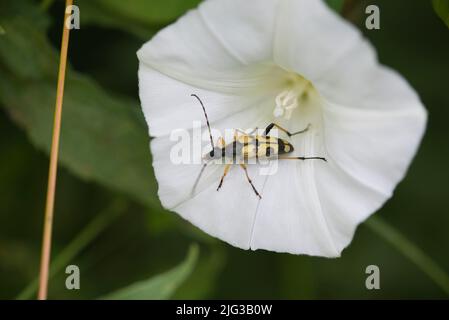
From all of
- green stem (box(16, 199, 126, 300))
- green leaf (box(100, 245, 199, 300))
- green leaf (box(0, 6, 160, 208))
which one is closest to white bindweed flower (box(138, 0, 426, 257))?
green leaf (box(100, 245, 199, 300))

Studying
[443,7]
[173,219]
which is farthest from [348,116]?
[173,219]

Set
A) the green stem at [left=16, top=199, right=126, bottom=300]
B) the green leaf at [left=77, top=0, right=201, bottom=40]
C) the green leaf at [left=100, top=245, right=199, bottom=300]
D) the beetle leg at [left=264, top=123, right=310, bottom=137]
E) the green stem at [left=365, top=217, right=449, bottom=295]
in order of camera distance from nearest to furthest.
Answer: the green leaf at [left=100, top=245, right=199, bottom=300] → the beetle leg at [left=264, top=123, right=310, bottom=137] → the green leaf at [left=77, top=0, right=201, bottom=40] → the green stem at [left=365, top=217, right=449, bottom=295] → the green stem at [left=16, top=199, right=126, bottom=300]

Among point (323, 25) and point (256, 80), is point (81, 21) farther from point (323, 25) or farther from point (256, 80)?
point (323, 25)

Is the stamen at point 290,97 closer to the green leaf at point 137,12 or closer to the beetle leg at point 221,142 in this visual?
the beetle leg at point 221,142

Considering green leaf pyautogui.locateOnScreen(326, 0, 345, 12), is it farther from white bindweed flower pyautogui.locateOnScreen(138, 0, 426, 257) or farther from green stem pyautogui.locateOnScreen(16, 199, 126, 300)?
green stem pyautogui.locateOnScreen(16, 199, 126, 300)

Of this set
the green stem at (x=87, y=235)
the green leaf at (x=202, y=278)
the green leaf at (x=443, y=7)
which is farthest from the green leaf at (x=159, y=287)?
the green leaf at (x=443, y=7)

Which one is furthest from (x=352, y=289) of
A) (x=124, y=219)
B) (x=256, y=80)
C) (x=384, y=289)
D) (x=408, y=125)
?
(x=408, y=125)
